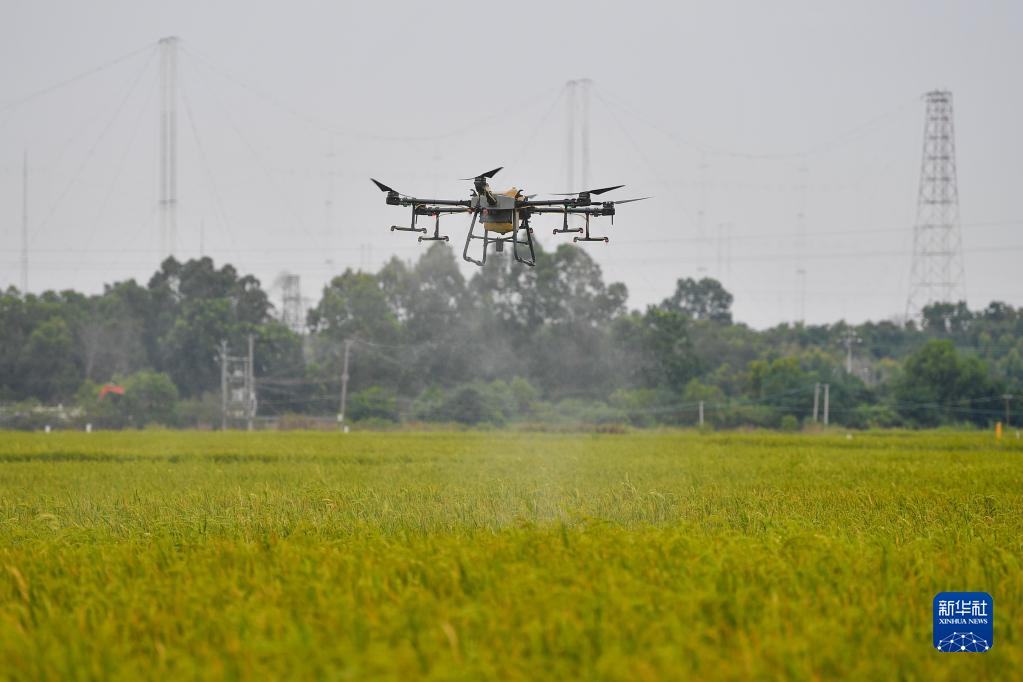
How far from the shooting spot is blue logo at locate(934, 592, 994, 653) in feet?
26.9

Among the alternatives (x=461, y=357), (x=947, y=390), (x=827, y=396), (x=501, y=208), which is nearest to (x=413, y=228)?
(x=501, y=208)

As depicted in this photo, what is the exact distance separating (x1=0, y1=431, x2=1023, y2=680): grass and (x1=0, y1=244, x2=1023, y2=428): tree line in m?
63.2

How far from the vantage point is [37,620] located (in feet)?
30.0

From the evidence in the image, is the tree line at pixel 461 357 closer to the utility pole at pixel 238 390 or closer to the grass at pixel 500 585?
the utility pole at pixel 238 390

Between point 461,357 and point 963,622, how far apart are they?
272 feet

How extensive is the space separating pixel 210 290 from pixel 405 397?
2251cm

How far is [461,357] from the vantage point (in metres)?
91.1

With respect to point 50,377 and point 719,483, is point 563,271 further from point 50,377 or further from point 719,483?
point 719,483

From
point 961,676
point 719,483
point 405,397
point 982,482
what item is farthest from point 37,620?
point 405,397

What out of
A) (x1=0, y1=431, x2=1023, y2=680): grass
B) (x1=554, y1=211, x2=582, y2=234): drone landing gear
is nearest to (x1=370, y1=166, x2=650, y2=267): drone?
(x1=554, y1=211, x2=582, y2=234): drone landing gear

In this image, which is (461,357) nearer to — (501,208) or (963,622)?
(501,208)

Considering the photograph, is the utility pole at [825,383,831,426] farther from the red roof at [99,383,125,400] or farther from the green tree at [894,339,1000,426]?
the red roof at [99,383,125,400]

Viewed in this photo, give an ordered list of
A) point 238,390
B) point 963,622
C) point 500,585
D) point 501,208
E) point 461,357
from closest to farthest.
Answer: point 963,622, point 500,585, point 501,208, point 238,390, point 461,357

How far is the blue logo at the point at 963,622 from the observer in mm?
8211
